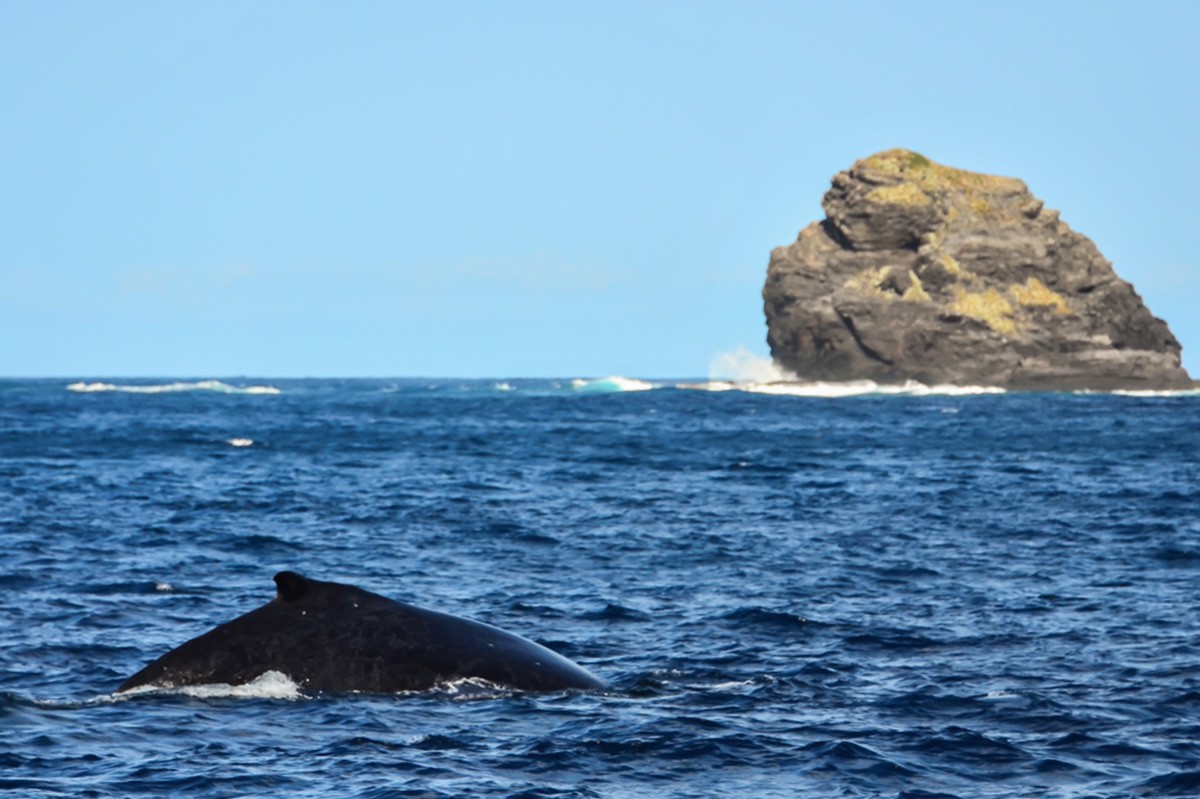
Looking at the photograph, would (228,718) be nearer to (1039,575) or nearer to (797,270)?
(1039,575)

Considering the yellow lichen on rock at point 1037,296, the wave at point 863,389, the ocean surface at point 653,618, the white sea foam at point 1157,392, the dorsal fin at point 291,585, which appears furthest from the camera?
the yellow lichen on rock at point 1037,296

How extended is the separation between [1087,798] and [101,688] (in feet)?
28.8

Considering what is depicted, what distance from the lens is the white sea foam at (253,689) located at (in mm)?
13094

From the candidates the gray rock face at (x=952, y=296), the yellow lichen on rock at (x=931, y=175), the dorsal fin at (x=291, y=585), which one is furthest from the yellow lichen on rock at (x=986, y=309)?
the dorsal fin at (x=291, y=585)

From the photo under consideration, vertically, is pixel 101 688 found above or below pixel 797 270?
below

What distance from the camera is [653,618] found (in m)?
19.7

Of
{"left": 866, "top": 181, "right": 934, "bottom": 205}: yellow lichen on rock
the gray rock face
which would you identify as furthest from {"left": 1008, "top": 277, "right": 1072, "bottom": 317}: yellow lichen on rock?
{"left": 866, "top": 181, "right": 934, "bottom": 205}: yellow lichen on rock

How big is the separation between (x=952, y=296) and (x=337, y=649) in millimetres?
131727

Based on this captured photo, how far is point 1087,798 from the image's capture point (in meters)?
11.2

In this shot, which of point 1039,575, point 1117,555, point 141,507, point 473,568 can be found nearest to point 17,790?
point 473,568

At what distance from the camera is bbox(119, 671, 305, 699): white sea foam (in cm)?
1309

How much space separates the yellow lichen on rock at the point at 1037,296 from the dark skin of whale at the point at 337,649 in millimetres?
133227

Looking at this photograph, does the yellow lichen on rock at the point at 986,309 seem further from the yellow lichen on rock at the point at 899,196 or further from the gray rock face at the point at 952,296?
the yellow lichen on rock at the point at 899,196

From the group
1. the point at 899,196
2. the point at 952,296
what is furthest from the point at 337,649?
the point at 899,196
